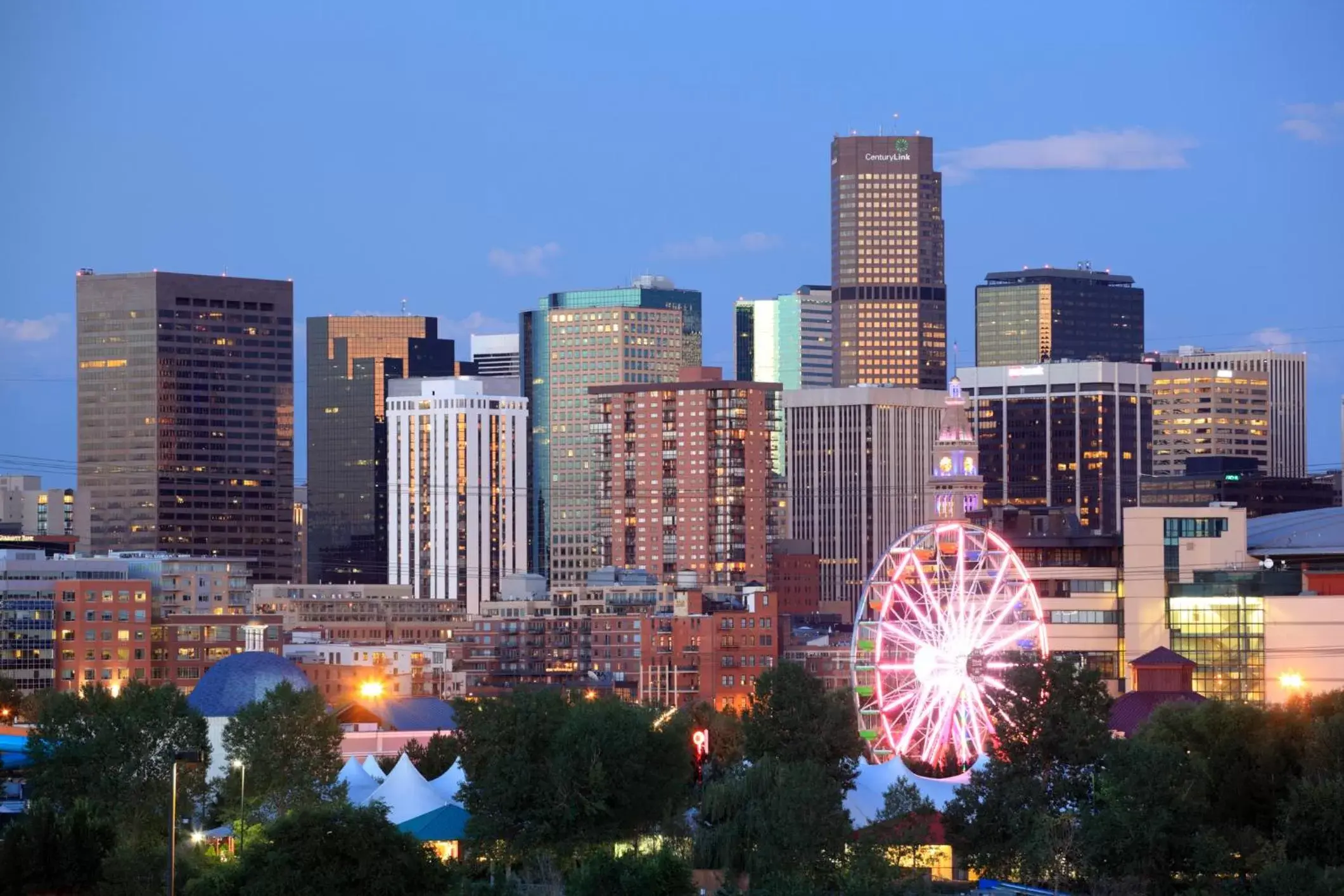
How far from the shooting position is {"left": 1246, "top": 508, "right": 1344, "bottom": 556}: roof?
174750 millimetres

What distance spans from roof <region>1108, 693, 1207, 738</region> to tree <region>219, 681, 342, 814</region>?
3952 cm

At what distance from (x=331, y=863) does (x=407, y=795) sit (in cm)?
1939

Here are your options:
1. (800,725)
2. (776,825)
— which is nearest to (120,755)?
(800,725)

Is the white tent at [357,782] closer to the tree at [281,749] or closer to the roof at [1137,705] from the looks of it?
the tree at [281,749]

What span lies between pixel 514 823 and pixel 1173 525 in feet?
261

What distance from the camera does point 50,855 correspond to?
9694cm

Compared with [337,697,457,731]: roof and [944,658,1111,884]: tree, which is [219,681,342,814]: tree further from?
[337,697,457,731]: roof

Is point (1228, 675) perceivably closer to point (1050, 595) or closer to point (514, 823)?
point (1050, 595)

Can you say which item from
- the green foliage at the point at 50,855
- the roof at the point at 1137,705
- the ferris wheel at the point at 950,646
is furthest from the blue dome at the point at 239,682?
the roof at the point at 1137,705

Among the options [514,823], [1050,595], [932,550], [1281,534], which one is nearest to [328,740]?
[514,823]

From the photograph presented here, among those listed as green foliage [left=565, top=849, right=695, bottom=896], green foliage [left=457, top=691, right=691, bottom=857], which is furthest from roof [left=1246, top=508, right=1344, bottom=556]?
green foliage [left=565, top=849, right=695, bottom=896]

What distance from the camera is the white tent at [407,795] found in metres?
107

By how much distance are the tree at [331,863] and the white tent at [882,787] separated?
855 inches

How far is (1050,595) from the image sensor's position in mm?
178375
